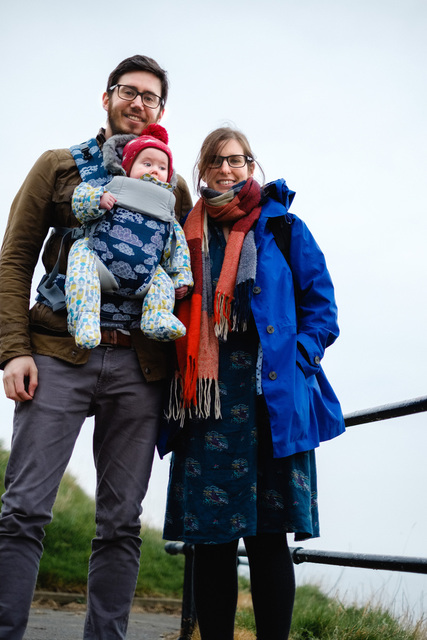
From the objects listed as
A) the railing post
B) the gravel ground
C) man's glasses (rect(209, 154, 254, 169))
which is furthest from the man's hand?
the gravel ground

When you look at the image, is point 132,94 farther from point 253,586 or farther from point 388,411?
point 253,586

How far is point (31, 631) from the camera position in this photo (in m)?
3.69

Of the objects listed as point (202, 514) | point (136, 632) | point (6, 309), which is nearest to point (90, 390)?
point (6, 309)

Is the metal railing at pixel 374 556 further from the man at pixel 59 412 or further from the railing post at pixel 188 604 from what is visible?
the man at pixel 59 412

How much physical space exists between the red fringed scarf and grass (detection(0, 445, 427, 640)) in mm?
1491

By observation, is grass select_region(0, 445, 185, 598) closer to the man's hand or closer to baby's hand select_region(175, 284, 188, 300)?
the man's hand

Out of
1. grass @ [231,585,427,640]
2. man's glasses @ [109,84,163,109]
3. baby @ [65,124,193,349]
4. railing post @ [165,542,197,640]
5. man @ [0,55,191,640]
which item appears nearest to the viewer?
man @ [0,55,191,640]

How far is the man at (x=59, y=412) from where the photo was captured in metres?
2.26

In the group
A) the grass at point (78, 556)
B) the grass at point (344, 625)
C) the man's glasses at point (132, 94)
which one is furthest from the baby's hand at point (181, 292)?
the grass at point (78, 556)

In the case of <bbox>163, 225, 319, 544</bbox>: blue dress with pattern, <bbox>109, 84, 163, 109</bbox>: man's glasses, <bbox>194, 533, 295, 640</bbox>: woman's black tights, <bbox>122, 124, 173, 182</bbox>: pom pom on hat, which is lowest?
<bbox>194, 533, 295, 640</bbox>: woman's black tights

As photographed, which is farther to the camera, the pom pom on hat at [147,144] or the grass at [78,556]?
the grass at [78,556]

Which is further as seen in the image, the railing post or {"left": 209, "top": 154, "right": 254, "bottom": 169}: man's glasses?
the railing post

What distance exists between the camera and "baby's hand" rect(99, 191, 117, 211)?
2453 millimetres

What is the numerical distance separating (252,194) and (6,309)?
1.04m
